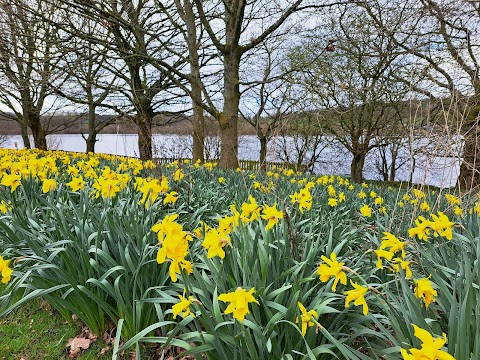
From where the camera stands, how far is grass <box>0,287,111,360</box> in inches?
68.6

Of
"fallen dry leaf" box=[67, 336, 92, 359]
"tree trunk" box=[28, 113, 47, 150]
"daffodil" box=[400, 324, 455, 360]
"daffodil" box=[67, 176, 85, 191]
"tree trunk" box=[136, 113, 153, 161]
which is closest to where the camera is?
"daffodil" box=[400, 324, 455, 360]

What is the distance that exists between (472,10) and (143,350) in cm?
844

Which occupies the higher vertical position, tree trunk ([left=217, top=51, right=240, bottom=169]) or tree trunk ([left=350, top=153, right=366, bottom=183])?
tree trunk ([left=217, top=51, right=240, bottom=169])

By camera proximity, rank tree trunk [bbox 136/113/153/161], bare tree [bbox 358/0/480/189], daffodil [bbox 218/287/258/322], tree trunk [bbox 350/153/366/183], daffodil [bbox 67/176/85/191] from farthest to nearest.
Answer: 1. tree trunk [bbox 350/153/366/183]
2. bare tree [bbox 358/0/480/189]
3. tree trunk [bbox 136/113/153/161]
4. daffodil [bbox 67/176/85/191]
5. daffodil [bbox 218/287/258/322]

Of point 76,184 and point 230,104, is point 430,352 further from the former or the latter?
point 230,104

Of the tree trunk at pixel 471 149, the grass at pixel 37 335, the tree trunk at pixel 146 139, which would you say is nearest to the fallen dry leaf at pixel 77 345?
the grass at pixel 37 335

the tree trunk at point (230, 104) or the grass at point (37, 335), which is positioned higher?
the tree trunk at point (230, 104)

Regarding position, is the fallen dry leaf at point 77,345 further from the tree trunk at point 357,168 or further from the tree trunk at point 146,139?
the tree trunk at point 357,168

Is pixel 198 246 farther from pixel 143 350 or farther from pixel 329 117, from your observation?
pixel 329 117

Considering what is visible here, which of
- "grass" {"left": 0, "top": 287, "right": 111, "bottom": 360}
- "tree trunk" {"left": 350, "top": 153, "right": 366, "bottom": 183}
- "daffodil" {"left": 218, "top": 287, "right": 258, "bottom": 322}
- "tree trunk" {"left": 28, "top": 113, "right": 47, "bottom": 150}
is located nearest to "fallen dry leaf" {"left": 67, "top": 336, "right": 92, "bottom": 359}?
"grass" {"left": 0, "top": 287, "right": 111, "bottom": 360}

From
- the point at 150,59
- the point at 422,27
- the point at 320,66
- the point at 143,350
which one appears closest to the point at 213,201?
the point at 143,350

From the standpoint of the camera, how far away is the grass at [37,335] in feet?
5.72

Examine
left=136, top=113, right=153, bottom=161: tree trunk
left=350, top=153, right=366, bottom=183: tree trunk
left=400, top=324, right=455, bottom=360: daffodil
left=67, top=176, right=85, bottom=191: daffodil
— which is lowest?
left=350, top=153, right=366, bottom=183: tree trunk

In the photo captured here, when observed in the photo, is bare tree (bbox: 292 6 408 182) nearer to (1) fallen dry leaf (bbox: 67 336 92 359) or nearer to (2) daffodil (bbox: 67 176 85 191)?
(2) daffodil (bbox: 67 176 85 191)
